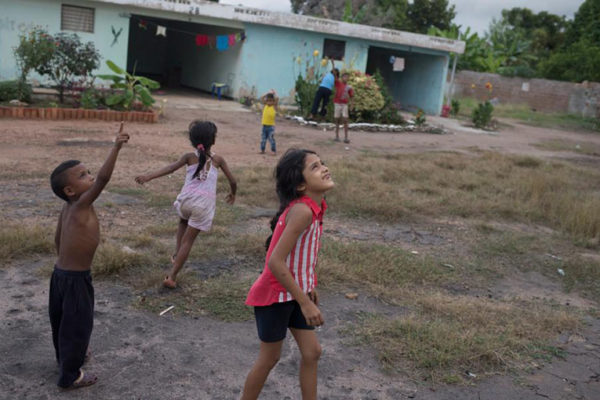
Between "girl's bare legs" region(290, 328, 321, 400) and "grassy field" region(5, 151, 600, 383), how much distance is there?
85 centimetres

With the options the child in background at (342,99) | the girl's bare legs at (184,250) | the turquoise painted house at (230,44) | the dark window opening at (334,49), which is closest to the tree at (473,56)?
the turquoise painted house at (230,44)

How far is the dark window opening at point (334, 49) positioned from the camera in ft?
67.3

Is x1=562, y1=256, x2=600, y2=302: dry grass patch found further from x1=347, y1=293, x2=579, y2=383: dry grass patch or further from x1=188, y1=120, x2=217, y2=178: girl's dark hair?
x1=188, y1=120, x2=217, y2=178: girl's dark hair

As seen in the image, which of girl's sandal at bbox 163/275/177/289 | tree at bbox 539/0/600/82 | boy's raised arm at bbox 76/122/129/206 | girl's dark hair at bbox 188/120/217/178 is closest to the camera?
boy's raised arm at bbox 76/122/129/206

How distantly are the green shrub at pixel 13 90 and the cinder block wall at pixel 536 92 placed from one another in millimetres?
23485

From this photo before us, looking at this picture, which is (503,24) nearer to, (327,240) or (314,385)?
(327,240)

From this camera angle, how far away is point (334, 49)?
2064cm

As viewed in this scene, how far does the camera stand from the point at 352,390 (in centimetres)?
308

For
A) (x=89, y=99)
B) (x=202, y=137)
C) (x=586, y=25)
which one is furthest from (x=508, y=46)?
(x=202, y=137)

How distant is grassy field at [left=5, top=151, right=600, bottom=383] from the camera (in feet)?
12.0

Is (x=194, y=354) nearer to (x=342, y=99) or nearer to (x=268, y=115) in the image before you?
(x=268, y=115)

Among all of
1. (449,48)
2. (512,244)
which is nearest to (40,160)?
(512,244)

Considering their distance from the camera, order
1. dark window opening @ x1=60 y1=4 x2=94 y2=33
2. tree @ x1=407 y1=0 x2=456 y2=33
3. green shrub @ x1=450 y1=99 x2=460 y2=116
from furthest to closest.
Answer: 1. tree @ x1=407 y1=0 x2=456 y2=33
2. green shrub @ x1=450 y1=99 x2=460 y2=116
3. dark window opening @ x1=60 y1=4 x2=94 y2=33

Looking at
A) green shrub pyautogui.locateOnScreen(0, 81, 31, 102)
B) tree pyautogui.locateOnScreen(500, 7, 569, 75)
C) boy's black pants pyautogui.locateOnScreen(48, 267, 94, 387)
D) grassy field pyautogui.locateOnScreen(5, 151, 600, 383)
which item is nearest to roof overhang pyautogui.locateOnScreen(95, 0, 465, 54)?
green shrub pyautogui.locateOnScreen(0, 81, 31, 102)
